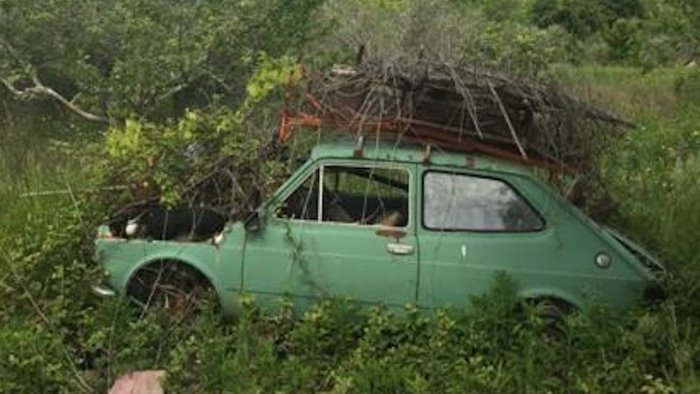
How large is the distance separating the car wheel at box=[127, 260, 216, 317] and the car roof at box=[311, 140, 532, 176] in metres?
1.30

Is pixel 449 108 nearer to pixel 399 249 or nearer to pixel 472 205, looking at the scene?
pixel 472 205

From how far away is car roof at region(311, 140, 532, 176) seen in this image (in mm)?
7148

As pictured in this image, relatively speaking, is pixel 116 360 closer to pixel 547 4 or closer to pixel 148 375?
pixel 148 375

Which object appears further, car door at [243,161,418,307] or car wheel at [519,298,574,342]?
car door at [243,161,418,307]

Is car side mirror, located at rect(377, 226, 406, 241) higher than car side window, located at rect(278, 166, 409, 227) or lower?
lower

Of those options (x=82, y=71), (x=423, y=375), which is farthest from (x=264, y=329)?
(x=82, y=71)

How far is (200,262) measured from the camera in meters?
7.43

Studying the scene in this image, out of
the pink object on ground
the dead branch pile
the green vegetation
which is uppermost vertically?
the dead branch pile

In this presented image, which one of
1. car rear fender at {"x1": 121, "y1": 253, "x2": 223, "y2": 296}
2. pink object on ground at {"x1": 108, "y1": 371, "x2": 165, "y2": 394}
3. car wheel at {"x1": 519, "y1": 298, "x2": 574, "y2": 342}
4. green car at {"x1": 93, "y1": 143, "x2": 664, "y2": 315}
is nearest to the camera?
pink object on ground at {"x1": 108, "y1": 371, "x2": 165, "y2": 394}

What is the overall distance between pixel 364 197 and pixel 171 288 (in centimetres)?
Result: 162

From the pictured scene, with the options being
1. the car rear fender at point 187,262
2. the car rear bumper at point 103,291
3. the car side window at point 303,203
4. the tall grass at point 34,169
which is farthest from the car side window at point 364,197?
the tall grass at point 34,169

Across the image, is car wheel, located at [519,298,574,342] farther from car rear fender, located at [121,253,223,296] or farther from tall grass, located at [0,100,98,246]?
tall grass, located at [0,100,98,246]

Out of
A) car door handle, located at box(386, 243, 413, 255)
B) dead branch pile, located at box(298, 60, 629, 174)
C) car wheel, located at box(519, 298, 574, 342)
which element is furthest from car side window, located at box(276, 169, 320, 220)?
car wheel, located at box(519, 298, 574, 342)

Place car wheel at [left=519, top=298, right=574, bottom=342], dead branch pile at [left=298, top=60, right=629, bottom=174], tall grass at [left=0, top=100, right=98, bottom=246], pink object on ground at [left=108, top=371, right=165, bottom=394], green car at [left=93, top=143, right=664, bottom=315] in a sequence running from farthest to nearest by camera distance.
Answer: tall grass at [left=0, top=100, right=98, bottom=246] < dead branch pile at [left=298, top=60, right=629, bottom=174] < green car at [left=93, top=143, right=664, bottom=315] < car wheel at [left=519, top=298, right=574, bottom=342] < pink object on ground at [left=108, top=371, right=165, bottom=394]
